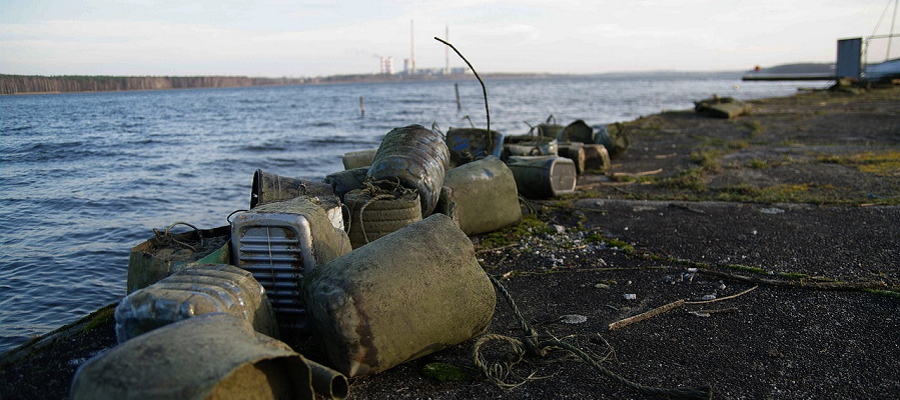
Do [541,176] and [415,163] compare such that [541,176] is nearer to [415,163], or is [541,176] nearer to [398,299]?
[415,163]

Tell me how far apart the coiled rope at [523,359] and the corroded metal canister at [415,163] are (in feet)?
6.66

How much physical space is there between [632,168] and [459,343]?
859 cm

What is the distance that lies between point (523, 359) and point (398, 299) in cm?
89

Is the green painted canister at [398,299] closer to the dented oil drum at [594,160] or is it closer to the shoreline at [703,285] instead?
the shoreline at [703,285]

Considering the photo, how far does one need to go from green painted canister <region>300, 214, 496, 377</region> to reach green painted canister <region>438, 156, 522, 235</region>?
2451mm

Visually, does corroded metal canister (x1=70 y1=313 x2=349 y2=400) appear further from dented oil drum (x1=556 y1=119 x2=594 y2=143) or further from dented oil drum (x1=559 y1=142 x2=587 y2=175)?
dented oil drum (x1=556 y1=119 x2=594 y2=143)

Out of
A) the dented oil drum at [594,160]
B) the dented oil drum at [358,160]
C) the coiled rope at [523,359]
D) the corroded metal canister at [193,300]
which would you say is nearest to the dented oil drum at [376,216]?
the coiled rope at [523,359]

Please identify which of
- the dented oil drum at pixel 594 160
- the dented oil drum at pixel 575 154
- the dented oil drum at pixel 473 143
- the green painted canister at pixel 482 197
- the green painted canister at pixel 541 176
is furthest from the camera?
the dented oil drum at pixel 594 160

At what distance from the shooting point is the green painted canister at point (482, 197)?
21.1ft

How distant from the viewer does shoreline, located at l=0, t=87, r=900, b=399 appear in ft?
11.3

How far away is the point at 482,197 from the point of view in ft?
21.6

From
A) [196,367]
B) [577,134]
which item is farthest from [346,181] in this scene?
[577,134]

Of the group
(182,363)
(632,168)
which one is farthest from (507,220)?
(632,168)

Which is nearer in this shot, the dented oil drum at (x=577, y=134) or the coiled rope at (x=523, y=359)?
the coiled rope at (x=523, y=359)
